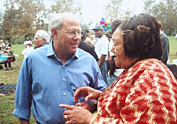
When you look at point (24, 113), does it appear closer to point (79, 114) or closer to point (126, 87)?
point (79, 114)

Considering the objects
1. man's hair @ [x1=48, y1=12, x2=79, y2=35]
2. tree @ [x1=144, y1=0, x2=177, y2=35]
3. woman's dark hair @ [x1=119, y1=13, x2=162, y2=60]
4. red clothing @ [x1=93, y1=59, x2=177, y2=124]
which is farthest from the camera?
tree @ [x1=144, y1=0, x2=177, y2=35]

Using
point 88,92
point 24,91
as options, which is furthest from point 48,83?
point 88,92

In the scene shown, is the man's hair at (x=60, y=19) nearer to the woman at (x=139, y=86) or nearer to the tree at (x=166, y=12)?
the woman at (x=139, y=86)

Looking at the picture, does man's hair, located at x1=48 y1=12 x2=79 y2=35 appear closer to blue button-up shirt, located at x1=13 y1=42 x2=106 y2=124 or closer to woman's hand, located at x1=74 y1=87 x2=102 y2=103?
blue button-up shirt, located at x1=13 y1=42 x2=106 y2=124

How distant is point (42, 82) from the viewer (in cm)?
200

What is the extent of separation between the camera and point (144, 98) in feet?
3.51

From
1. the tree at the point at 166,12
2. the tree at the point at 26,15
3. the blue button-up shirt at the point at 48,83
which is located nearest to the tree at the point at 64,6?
the tree at the point at 26,15

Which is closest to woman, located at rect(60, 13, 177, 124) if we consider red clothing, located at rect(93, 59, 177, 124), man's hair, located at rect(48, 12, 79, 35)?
red clothing, located at rect(93, 59, 177, 124)

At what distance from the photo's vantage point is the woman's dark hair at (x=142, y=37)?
1266 mm

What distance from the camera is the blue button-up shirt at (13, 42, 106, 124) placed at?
1979 millimetres

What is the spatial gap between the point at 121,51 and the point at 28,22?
34240mm

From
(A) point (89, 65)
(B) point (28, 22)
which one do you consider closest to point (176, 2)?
(B) point (28, 22)

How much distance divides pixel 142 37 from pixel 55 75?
111cm

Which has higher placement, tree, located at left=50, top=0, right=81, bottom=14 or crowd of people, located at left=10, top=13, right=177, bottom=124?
tree, located at left=50, top=0, right=81, bottom=14
